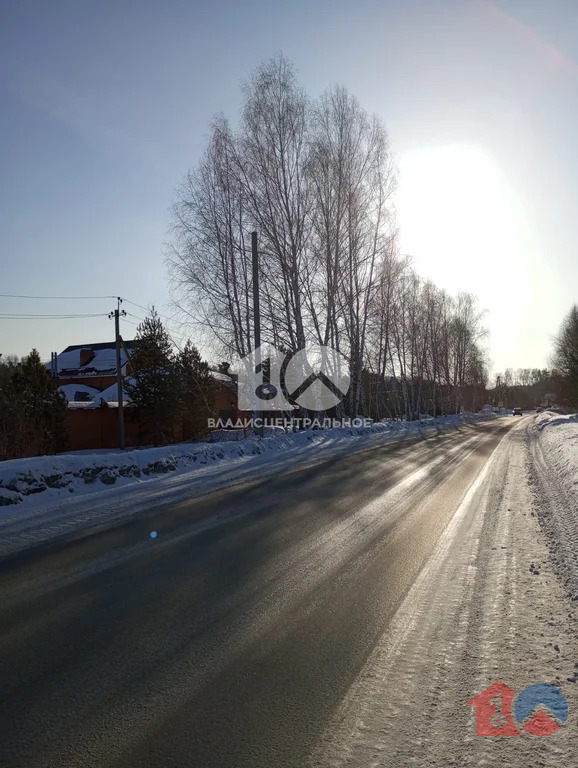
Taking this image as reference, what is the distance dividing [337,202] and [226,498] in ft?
70.9

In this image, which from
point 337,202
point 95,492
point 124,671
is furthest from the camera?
point 337,202

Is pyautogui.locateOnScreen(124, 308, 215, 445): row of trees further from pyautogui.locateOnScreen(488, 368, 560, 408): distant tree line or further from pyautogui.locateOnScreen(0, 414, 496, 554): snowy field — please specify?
pyautogui.locateOnScreen(488, 368, 560, 408): distant tree line

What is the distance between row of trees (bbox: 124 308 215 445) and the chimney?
3243cm

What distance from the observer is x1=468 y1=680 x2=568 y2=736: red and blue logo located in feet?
10.2

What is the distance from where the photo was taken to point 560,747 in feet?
9.67

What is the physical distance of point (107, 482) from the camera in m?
12.1

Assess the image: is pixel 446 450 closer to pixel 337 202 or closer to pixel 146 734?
pixel 337 202

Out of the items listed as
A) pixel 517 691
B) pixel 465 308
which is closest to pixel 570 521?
pixel 517 691

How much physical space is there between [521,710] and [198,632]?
226cm

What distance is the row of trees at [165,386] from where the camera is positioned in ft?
109

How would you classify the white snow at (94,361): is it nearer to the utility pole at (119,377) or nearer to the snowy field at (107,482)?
the utility pole at (119,377)

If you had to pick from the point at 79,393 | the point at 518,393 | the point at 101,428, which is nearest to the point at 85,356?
the point at 79,393

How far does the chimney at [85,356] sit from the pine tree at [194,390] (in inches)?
1329

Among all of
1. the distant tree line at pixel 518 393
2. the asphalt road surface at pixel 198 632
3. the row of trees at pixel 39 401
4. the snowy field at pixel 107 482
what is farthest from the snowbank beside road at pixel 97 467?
the distant tree line at pixel 518 393
